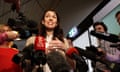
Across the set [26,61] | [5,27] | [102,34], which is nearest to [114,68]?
[102,34]

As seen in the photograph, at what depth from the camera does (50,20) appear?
96.9 inches

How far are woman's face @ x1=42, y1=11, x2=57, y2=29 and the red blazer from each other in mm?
323

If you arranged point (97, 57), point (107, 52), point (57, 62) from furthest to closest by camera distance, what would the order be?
point (107, 52)
point (97, 57)
point (57, 62)

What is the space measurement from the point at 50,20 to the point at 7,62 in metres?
0.46

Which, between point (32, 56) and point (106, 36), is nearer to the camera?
point (32, 56)

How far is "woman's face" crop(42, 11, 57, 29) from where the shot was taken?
242 centimetres

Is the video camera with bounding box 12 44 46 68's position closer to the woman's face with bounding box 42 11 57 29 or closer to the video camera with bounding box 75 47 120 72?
the video camera with bounding box 75 47 120 72

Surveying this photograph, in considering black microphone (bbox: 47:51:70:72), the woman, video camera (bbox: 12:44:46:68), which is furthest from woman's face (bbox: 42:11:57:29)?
video camera (bbox: 12:44:46:68)

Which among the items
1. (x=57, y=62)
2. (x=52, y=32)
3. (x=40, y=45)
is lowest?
(x=57, y=62)

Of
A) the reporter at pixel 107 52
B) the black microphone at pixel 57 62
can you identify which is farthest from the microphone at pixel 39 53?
the reporter at pixel 107 52

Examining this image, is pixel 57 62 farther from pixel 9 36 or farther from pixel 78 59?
pixel 9 36

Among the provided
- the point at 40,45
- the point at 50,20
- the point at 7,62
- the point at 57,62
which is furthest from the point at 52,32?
the point at 40,45

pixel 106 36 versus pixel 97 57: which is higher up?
pixel 106 36

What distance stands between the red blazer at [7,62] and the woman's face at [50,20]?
32 cm
